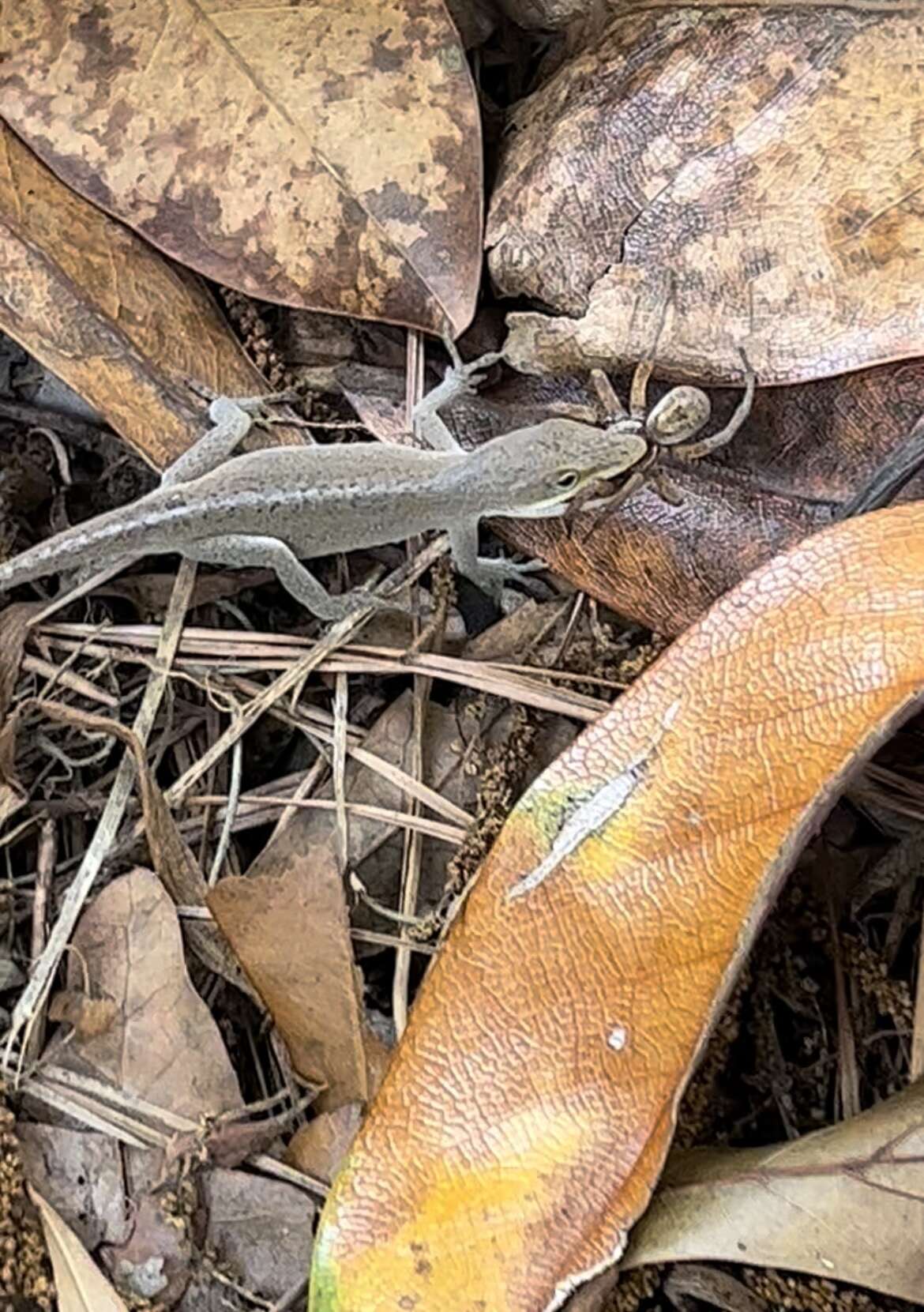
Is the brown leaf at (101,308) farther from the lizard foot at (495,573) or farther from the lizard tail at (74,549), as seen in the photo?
the lizard foot at (495,573)

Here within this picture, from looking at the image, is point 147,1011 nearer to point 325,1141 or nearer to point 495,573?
point 325,1141

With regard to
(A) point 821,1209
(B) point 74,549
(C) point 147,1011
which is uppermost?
(B) point 74,549

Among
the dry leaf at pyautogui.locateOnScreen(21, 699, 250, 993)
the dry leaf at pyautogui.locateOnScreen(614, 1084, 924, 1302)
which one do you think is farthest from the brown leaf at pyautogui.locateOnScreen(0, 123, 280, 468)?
the dry leaf at pyautogui.locateOnScreen(614, 1084, 924, 1302)

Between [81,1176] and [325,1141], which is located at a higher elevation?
[81,1176]

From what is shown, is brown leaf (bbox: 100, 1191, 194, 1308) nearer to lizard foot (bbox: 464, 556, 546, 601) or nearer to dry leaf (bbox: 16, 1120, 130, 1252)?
dry leaf (bbox: 16, 1120, 130, 1252)

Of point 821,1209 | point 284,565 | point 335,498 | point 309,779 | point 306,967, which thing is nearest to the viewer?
point 821,1209

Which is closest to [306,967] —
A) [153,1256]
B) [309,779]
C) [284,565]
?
[309,779]
